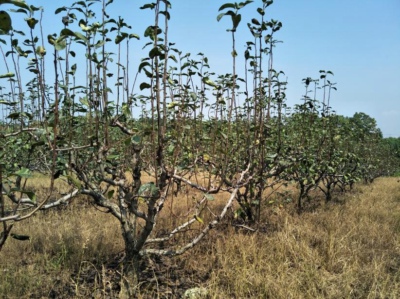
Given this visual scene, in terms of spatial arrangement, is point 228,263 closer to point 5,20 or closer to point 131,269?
point 131,269

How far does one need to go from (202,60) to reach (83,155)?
78.7 inches

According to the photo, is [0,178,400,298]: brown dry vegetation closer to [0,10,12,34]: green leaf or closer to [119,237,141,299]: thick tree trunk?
[119,237,141,299]: thick tree trunk

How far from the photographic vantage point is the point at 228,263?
3.13 metres

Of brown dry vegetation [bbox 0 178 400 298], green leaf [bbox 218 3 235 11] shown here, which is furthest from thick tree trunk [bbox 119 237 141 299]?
green leaf [bbox 218 3 235 11]

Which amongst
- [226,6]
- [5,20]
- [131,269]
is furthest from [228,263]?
[5,20]

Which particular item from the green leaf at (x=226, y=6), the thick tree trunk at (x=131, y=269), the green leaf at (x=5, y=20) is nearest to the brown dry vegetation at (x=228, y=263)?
the thick tree trunk at (x=131, y=269)

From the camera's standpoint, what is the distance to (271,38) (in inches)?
135

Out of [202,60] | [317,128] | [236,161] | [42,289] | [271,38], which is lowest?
[42,289]

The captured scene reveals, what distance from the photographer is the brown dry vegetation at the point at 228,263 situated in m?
2.69

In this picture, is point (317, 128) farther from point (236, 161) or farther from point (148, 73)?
point (148, 73)

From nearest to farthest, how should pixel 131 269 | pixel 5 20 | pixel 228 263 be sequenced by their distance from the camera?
pixel 5 20 → pixel 131 269 → pixel 228 263

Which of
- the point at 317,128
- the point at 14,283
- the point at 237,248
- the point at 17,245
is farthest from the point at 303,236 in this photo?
the point at 17,245

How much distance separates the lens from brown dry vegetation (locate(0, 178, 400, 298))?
2.69 metres

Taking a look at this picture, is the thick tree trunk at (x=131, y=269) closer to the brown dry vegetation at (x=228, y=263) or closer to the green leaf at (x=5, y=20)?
the brown dry vegetation at (x=228, y=263)
